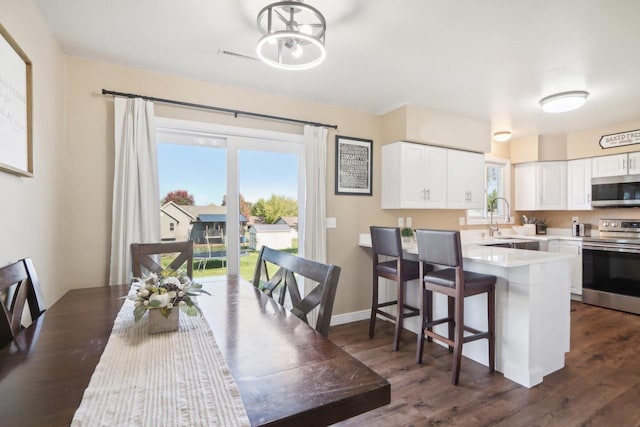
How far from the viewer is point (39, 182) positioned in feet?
6.19

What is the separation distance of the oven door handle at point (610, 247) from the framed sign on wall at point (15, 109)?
18.5 ft

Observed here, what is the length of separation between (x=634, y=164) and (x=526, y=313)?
133 inches

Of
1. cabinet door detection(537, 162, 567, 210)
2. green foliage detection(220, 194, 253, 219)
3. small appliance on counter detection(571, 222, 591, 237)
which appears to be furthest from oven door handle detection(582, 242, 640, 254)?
green foliage detection(220, 194, 253, 219)

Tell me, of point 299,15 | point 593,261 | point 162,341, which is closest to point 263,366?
point 162,341

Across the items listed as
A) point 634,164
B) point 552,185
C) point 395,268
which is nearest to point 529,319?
point 395,268

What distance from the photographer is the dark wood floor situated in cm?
188

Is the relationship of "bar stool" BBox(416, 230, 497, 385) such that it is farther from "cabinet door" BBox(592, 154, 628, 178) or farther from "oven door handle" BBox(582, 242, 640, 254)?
"cabinet door" BBox(592, 154, 628, 178)

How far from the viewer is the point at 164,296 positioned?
114 centimetres

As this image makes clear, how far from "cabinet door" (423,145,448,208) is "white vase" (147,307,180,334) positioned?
310 centimetres

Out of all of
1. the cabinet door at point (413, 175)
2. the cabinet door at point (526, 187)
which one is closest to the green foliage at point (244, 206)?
the cabinet door at point (413, 175)

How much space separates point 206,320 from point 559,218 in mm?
5713

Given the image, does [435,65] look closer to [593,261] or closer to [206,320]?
[206,320]

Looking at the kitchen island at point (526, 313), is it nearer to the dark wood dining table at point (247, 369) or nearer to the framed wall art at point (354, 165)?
the framed wall art at point (354, 165)

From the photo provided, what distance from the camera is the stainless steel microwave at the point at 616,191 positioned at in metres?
3.99
